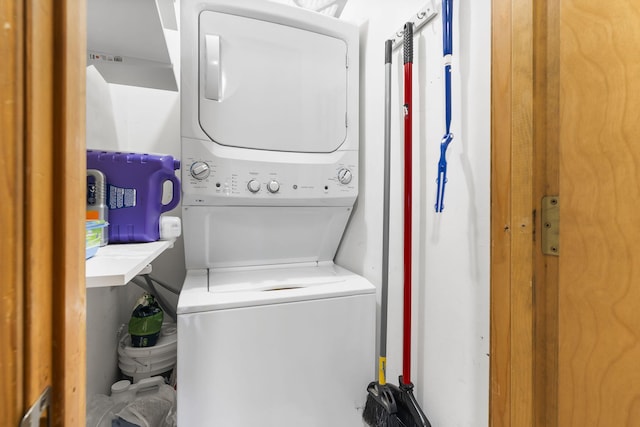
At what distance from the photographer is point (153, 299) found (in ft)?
5.55

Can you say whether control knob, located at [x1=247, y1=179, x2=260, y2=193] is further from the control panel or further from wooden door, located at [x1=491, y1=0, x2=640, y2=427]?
wooden door, located at [x1=491, y1=0, x2=640, y2=427]

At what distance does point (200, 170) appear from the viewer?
4.19ft

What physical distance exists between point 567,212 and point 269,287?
108 centimetres

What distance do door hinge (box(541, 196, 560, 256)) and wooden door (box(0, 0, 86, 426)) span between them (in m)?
1.01

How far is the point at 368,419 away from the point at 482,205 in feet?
3.21

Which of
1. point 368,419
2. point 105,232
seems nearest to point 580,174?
point 368,419

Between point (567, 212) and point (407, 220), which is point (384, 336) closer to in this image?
point (407, 220)

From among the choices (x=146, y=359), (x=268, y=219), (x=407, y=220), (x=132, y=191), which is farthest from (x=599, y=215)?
(x=146, y=359)

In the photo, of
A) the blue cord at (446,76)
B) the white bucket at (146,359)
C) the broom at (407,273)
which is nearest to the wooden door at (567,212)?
the blue cord at (446,76)

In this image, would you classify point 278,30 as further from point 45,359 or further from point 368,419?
point 368,419

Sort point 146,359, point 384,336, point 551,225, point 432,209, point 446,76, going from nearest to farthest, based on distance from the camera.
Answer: point 551,225 < point 446,76 < point 432,209 < point 384,336 < point 146,359

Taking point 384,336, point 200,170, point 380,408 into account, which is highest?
point 200,170

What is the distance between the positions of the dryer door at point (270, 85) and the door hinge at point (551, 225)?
984 millimetres

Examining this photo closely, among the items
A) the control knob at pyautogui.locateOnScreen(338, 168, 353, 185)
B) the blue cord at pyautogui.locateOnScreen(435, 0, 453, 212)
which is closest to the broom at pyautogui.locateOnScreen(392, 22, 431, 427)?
the blue cord at pyautogui.locateOnScreen(435, 0, 453, 212)
